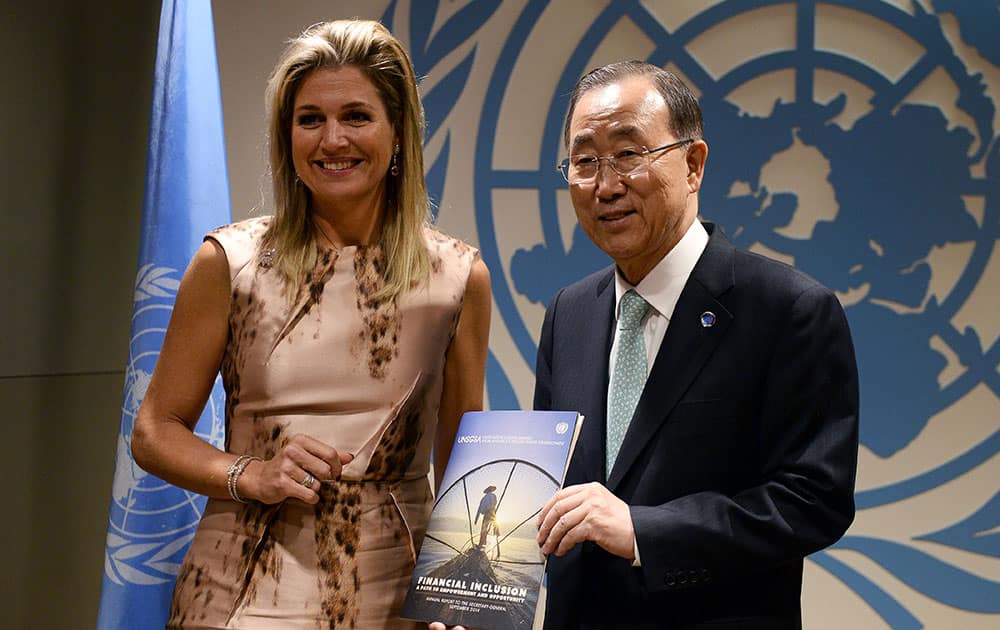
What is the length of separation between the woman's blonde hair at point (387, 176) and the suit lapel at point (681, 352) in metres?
0.45

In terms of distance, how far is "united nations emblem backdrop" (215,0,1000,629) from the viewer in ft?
11.2

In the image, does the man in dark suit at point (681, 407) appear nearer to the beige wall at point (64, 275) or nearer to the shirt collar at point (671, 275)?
the shirt collar at point (671, 275)

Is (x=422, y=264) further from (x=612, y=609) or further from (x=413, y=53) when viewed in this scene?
(x=413, y=53)

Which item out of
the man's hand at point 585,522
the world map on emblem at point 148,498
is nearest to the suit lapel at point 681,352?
the man's hand at point 585,522

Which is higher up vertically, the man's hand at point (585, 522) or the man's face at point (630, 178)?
the man's face at point (630, 178)

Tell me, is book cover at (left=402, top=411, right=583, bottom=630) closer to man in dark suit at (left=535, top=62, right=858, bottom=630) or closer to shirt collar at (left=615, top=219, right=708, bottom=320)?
man in dark suit at (left=535, top=62, right=858, bottom=630)

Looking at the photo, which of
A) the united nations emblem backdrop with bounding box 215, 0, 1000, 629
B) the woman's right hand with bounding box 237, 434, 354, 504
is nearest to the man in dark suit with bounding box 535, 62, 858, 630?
the woman's right hand with bounding box 237, 434, 354, 504

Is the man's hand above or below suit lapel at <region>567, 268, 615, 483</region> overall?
below

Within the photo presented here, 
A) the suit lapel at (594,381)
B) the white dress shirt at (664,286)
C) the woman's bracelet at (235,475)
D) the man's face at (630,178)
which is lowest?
the woman's bracelet at (235,475)

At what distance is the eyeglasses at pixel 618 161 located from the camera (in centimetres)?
165

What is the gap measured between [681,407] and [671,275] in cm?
23

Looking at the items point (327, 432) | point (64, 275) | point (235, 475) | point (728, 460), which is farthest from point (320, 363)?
point (64, 275)

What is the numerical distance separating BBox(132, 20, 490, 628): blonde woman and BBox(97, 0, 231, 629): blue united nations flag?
42.1 inches

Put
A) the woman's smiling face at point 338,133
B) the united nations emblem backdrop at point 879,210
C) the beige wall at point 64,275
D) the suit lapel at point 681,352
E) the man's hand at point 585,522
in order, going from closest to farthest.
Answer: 1. the man's hand at point 585,522
2. the suit lapel at point 681,352
3. the woman's smiling face at point 338,133
4. the beige wall at point 64,275
5. the united nations emblem backdrop at point 879,210
